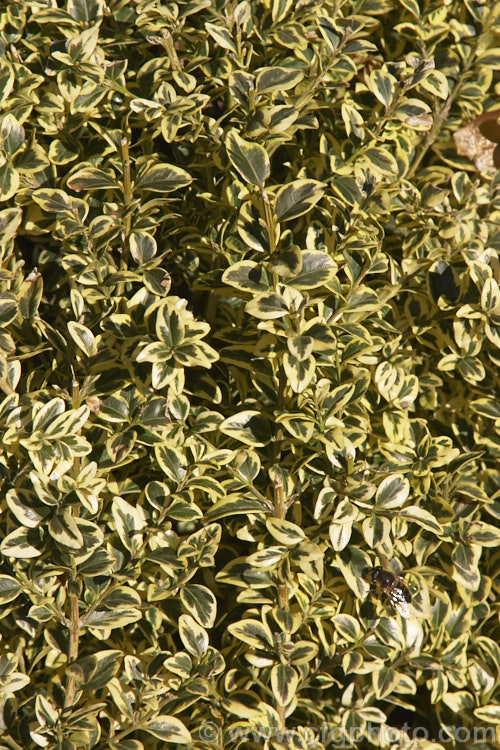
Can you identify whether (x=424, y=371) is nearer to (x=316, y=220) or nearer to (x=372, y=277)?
(x=372, y=277)

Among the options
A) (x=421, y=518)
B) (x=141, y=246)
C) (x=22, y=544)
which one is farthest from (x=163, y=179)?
(x=421, y=518)

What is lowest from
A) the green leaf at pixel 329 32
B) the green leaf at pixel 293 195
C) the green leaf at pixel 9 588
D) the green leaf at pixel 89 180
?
the green leaf at pixel 9 588

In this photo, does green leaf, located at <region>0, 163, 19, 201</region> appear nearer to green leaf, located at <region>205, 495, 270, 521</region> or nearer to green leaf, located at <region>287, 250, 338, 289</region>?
green leaf, located at <region>287, 250, 338, 289</region>

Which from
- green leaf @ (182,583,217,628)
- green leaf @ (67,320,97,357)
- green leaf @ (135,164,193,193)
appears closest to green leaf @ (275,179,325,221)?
green leaf @ (135,164,193,193)

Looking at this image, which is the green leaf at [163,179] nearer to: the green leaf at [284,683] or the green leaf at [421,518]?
the green leaf at [421,518]

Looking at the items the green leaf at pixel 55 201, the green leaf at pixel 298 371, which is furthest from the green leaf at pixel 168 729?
the green leaf at pixel 55 201

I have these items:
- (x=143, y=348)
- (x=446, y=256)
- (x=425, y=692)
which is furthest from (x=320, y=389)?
(x=425, y=692)
